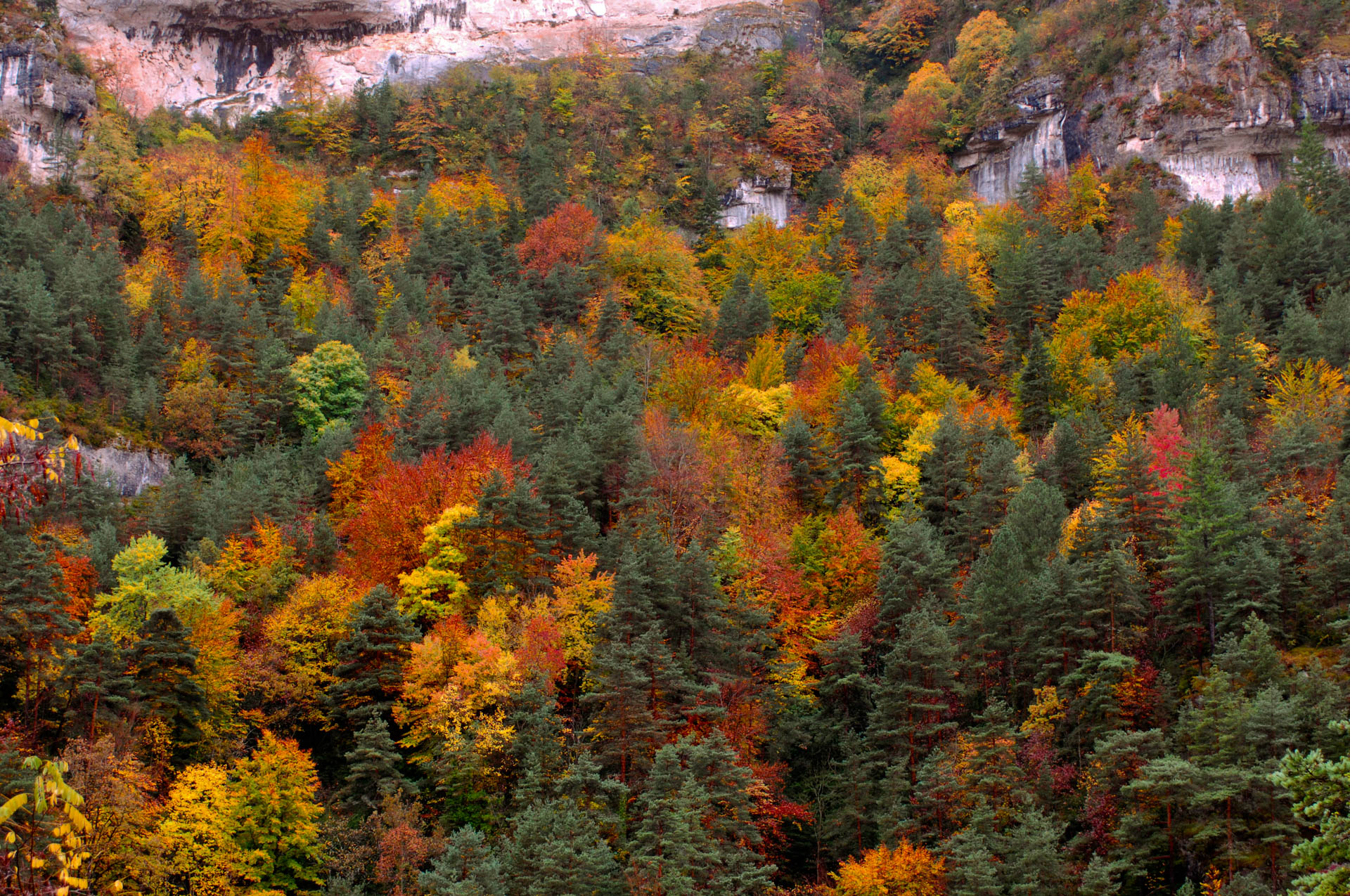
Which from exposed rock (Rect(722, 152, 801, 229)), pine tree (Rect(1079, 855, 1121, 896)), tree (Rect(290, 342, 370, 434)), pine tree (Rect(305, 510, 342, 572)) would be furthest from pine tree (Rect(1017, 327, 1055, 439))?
exposed rock (Rect(722, 152, 801, 229))

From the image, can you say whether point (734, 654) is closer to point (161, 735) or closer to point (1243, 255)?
point (161, 735)

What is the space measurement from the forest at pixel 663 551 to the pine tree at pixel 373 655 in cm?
25

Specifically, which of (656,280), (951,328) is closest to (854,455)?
(951,328)

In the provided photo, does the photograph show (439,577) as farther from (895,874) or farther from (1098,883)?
(1098,883)

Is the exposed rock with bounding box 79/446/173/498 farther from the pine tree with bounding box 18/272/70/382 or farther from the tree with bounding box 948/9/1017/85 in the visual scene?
the tree with bounding box 948/9/1017/85

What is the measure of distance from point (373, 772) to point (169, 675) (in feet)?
24.6

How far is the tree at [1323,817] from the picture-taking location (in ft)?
47.0

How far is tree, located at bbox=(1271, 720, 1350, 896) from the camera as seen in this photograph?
47.0 feet

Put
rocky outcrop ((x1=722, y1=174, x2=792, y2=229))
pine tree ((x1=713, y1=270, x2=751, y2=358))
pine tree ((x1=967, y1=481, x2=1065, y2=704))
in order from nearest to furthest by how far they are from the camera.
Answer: pine tree ((x1=967, y1=481, x2=1065, y2=704))
pine tree ((x1=713, y1=270, x2=751, y2=358))
rocky outcrop ((x1=722, y1=174, x2=792, y2=229))

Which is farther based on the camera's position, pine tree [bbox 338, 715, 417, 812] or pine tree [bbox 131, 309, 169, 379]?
pine tree [bbox 131, 309, 169, 379]

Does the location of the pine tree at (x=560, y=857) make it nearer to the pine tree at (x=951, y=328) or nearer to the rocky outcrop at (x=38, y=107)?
the pine tree at (x=951, y=328)

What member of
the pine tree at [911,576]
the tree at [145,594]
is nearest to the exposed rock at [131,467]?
the tree at [145,594]

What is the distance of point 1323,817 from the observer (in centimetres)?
1494

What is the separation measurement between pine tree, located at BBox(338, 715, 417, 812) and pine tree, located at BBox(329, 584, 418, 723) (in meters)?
2.04
